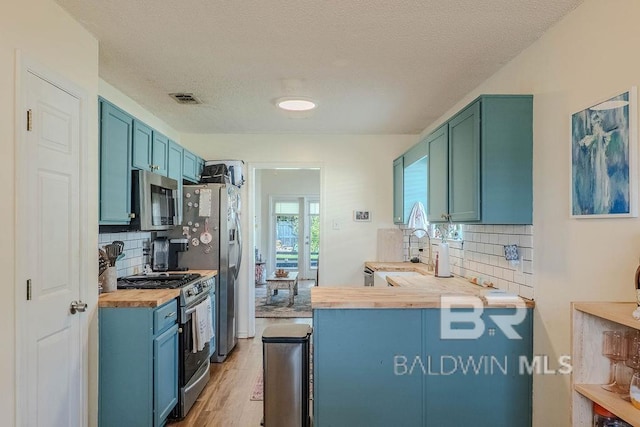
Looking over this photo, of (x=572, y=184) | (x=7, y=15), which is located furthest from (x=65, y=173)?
(x=572, y=184)

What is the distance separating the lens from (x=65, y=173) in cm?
213

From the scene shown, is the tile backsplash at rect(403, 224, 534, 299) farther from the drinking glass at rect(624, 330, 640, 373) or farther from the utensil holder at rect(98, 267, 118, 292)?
the utensil holder at rect(98, 267, 118, 292)

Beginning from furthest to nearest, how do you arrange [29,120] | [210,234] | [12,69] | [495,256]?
1. [210,234]
2. [495,256]
3. [29,120]
4. [12,69]

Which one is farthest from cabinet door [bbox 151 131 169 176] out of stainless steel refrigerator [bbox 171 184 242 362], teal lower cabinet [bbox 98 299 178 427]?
teal lower cabinet [bbox 98 299 178 427]

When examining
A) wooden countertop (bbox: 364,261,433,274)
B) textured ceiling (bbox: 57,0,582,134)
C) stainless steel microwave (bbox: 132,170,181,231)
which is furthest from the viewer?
wooden countertop (bbox: 364,261,433,274)

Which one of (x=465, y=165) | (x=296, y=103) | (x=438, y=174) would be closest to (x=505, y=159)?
(x=465, y=165)

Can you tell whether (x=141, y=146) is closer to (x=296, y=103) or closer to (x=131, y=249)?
(x=131, y=249)

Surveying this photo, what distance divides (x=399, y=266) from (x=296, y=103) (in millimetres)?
2119

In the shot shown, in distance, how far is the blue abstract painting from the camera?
1.74 meters

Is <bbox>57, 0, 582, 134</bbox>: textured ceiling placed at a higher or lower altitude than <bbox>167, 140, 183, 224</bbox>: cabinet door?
higher

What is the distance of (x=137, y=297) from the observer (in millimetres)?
2592

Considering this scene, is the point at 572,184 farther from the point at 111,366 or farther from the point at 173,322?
the point at 111,366

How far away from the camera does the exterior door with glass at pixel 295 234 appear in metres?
9.62

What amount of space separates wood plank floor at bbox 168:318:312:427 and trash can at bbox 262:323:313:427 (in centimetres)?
35
